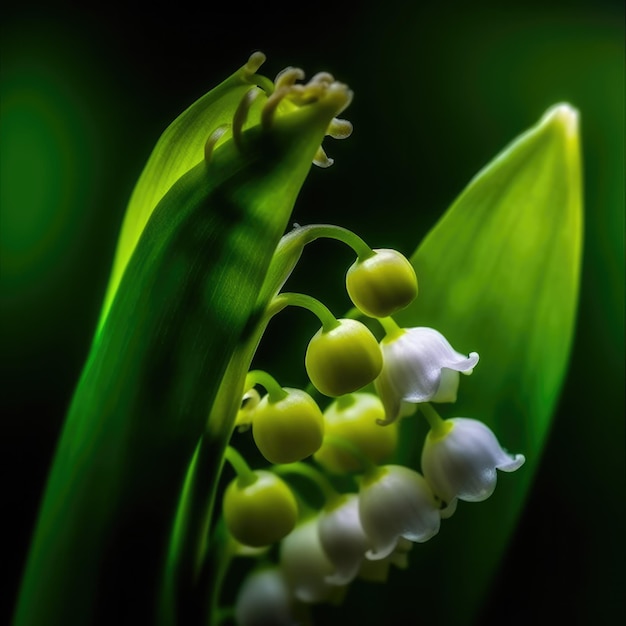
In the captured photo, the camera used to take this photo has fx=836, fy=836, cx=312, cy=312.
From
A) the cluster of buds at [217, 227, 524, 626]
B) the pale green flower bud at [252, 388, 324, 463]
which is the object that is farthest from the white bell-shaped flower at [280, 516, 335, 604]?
the pale green flower bud at [252, 388, 324, 463]

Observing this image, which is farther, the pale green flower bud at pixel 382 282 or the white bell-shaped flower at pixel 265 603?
the white bell-shaped flower at pixel 265 603

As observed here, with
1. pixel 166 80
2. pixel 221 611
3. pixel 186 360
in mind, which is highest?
pixel 166 80

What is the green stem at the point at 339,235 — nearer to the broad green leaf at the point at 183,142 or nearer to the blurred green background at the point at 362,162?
the broad green leaf at the point at 183,142

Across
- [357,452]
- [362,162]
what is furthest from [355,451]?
[362,162]

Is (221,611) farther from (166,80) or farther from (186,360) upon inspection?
(166,80)

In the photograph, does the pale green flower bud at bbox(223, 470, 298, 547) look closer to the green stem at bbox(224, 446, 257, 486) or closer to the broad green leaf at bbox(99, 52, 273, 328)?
the green stem at bbox(224, 446, 257, 486)

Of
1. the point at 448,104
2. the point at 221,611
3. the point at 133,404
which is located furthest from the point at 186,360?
the point at 448,104

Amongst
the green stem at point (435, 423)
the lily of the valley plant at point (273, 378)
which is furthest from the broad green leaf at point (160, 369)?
the green stem at point (435, 423)
